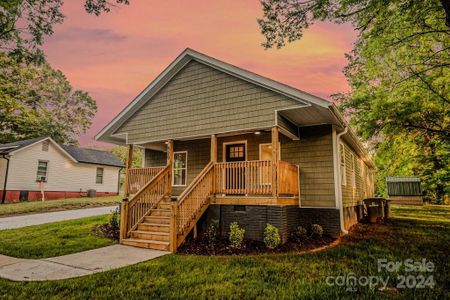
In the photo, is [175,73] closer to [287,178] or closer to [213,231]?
[287,178]

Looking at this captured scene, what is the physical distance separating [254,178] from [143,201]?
387 cm

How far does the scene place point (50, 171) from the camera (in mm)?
22969

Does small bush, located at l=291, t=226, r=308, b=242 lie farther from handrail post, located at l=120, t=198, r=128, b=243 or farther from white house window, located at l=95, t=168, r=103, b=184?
white house window, located at l=95, t=168, r=103, b=184

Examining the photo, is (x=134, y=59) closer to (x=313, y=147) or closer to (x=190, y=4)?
(x=190, y=4)

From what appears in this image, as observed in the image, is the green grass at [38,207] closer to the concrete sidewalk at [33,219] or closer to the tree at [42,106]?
the concrete sidewalk at [33,219]

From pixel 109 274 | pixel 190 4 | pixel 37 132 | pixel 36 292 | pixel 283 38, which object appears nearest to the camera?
pixel 36 292

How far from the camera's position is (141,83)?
18516 millimetres

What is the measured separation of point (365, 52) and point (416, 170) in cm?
2406

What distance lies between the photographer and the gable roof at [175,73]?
7939 mm

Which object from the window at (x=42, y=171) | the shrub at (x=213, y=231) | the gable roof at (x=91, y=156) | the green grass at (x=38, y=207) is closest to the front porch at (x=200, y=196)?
the shrub at (x=213, y=231)

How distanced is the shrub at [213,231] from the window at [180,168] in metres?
3.65

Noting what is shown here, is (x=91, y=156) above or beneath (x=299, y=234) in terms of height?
above

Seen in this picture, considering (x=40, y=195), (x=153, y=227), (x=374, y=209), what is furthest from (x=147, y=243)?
(x=40, y=195)

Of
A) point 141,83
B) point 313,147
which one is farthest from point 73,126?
point 313,147
